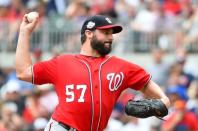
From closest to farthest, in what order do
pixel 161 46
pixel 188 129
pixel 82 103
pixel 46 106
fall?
pixel 82 103, pixel 188 129, pixel 46 106, pixel 161 46

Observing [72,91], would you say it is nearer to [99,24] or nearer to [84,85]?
[84,85]

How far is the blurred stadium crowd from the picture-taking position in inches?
499

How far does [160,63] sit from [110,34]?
6.06 meters

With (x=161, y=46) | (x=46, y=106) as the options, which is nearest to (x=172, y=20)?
(x=161, y=46)

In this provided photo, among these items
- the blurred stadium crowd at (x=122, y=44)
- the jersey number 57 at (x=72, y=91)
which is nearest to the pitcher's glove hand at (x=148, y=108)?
the jersey number 57 at (x=72, y=91)

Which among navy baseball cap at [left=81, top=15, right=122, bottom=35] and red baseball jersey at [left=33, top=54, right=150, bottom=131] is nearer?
red baseball jersey at [left=33, top=54, right=150, bottom=131]

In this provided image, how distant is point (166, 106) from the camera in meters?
7.99

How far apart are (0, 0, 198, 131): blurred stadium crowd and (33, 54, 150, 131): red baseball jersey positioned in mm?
3865

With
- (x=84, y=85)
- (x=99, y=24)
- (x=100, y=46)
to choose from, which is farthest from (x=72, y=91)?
(x=99, y=24)

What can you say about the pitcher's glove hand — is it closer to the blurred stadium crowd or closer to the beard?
the beard

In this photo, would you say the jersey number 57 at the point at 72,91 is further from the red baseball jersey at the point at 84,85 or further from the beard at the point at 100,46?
the beard at the point at 100,46

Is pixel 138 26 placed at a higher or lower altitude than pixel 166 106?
lower

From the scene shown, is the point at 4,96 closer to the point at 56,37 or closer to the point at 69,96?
the point at 56,37

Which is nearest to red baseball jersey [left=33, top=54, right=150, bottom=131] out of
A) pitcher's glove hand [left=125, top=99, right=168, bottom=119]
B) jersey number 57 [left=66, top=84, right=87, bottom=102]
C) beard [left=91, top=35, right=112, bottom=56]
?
jersey number 57 [left=66, top=84, right=87, bottom=102]
